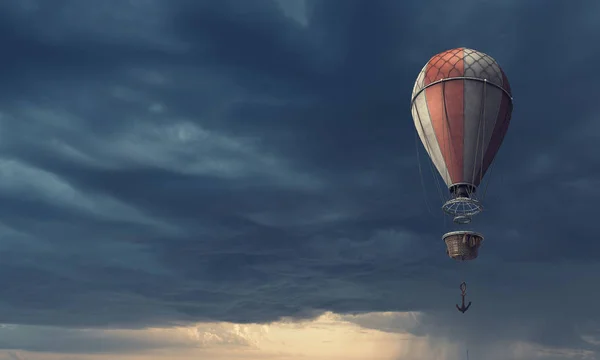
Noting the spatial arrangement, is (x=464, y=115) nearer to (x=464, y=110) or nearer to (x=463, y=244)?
(x=464, y=110)

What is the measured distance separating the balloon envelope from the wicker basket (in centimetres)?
739

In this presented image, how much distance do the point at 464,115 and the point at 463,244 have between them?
1700cm

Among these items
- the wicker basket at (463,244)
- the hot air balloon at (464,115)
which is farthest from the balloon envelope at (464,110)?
the wicker basket at (463,244)

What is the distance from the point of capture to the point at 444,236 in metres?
76.4

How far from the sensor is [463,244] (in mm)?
74625

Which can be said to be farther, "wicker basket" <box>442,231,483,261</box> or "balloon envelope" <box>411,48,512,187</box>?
"balloon envelope" <box>411,48,512,187</box>

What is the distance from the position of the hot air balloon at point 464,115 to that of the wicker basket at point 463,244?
0.42 metres

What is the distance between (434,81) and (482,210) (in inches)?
723

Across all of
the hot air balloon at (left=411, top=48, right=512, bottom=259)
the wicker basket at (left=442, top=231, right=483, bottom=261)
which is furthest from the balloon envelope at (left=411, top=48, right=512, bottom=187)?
the wicker basket at (left=442, top=231, right=483, bottom=261)

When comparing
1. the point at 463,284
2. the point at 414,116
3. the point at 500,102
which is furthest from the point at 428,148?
the point at 463,284

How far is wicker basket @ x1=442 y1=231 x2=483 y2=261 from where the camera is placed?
245ft

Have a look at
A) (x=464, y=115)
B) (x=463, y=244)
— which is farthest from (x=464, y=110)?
(x=463, y=244)

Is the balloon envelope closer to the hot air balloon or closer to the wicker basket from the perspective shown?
the hot air balloon

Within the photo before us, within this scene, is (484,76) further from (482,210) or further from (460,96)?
(482,210)
